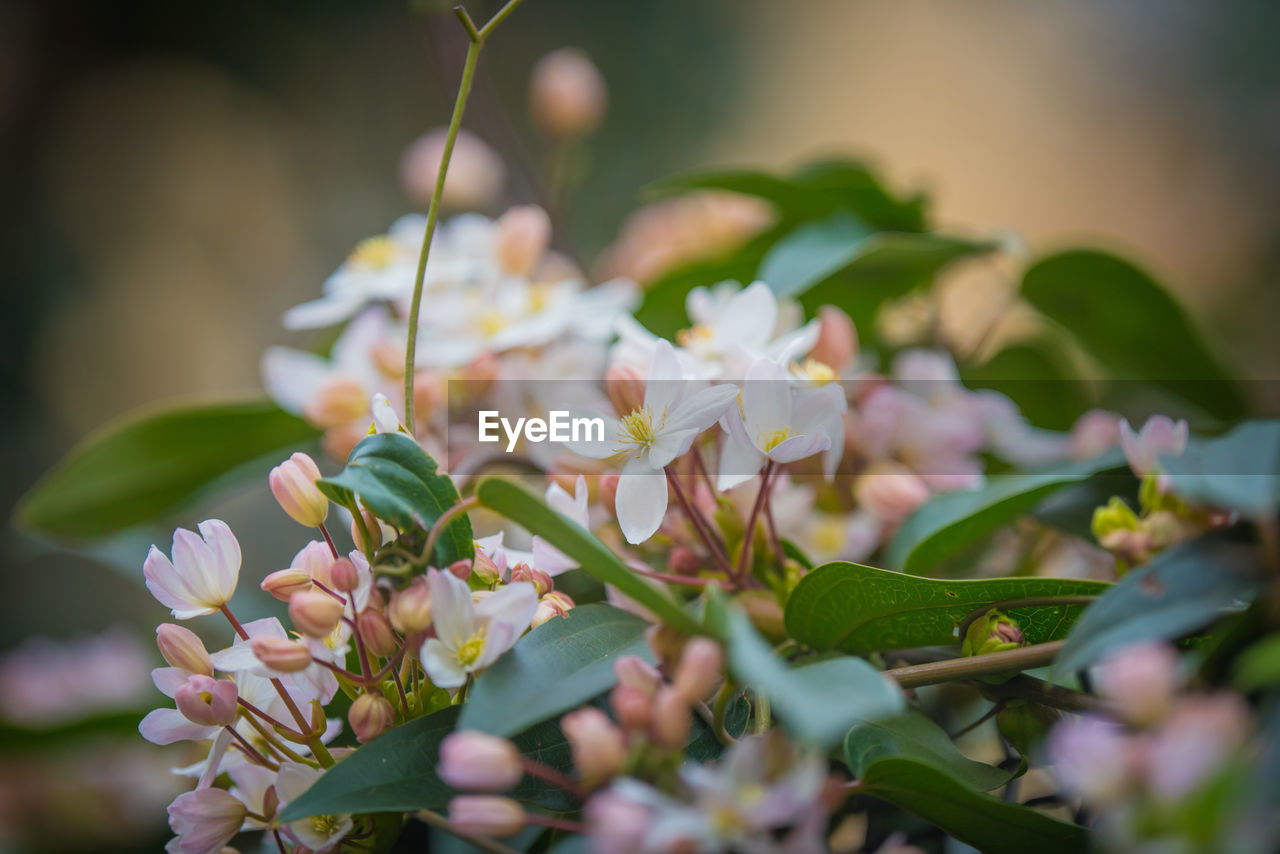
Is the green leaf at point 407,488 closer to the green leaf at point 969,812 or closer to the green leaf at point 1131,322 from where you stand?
the green leaf at point 969,812

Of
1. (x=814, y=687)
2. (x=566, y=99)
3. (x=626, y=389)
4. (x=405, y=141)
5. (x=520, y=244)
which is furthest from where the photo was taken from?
(x=405, y=141)

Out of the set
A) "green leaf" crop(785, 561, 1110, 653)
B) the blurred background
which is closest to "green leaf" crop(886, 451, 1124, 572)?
"green leaf" crop(785, 561, 1110, 653)

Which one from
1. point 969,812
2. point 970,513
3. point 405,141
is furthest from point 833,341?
point 405,141

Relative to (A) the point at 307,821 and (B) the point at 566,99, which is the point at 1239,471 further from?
(B) the point at 566,99

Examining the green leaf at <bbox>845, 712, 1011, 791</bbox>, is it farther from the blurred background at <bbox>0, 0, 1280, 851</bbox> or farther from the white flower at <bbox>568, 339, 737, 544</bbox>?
the blurred background at <bbox>0, 0, 1280, 851</bbox>

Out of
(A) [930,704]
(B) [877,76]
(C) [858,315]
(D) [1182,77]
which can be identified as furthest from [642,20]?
(A) [930,704]

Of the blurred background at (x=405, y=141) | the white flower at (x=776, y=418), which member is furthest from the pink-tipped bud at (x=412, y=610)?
the blurred background at (x=405, y=141)
